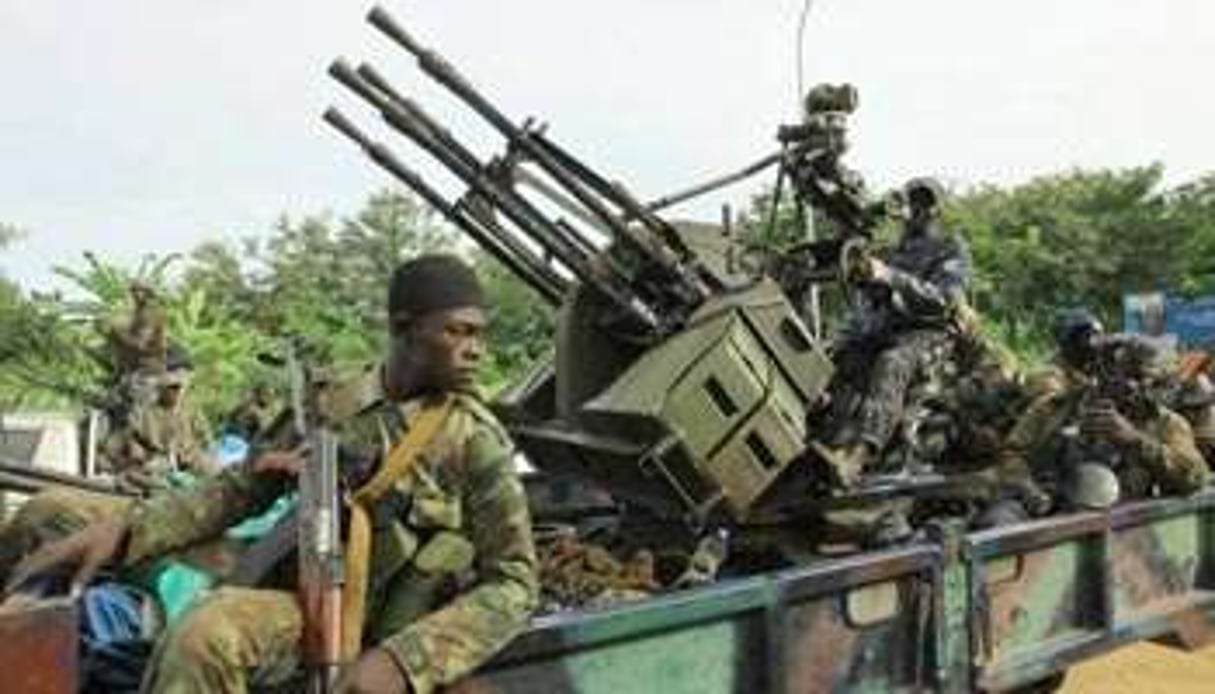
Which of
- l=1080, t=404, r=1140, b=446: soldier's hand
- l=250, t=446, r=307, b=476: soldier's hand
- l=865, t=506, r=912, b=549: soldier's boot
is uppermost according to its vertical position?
l=250, t=446, r=307, b=476: soldier's hand

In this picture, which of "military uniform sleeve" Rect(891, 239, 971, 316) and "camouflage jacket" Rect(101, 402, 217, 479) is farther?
"camouflage jacket" Rect(101, 402, 217, 479)

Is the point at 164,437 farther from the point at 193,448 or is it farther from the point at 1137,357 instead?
the point at 1137,357

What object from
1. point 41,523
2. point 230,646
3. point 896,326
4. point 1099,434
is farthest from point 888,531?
point 230,646

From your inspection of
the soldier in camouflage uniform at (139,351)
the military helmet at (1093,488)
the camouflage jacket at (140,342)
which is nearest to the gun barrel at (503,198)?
the military helmet at (1093,488)

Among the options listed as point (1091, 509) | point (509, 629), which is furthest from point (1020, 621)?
point (509, 629)

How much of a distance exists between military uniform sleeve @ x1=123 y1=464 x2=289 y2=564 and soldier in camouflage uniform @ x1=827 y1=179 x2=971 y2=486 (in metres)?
2.60

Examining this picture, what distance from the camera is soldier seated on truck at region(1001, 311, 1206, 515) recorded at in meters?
5.61

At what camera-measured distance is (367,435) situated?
3.26m

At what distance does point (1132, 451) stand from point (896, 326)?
37.8 inches

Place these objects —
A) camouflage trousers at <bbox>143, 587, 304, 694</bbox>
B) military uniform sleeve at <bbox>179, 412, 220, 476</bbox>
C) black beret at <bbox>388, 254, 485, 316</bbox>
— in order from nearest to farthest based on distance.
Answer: camouflage trousers at <bbox>143, 587, 304, 694</bbox>, black beret at <bbox>388, 254, 485, 316</bbox>, military uniform sleeve at <bbox>179, 412, 220, 476</bbox>

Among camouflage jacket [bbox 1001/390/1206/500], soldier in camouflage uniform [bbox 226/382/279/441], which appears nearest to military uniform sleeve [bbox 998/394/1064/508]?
camouflage jacket [bbox 1001/390/1206/500]

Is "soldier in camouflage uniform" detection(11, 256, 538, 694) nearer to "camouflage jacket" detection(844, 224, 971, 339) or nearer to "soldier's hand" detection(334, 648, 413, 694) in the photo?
"soldier's hand" detection(334, 648, 413, 694)

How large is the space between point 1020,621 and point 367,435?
86.4 inches

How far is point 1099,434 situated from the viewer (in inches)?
229
